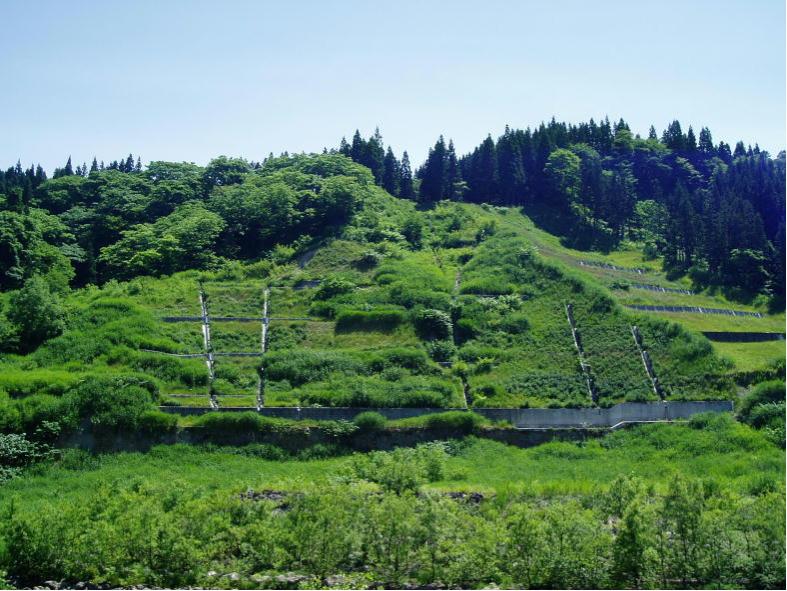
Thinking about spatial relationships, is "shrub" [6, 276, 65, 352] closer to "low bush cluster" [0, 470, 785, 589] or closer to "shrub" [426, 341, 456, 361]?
"shrub" [426, 341, 456, 361]

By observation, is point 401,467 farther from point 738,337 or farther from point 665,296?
point 665,296

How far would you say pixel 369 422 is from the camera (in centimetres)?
4038

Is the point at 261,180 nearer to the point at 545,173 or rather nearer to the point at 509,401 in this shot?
the point at 545,173


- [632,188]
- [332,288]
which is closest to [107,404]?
[332,288]

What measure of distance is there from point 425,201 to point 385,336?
3690 cm

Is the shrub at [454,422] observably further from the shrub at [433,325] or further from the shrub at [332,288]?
the shrub at [332,288]

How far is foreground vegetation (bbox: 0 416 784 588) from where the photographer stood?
26516 millimetres

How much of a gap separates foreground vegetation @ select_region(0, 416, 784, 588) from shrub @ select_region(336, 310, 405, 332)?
19050 millimetres

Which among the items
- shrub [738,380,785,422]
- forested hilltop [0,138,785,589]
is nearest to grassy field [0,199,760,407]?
forested hilltop [0,138,785,589]

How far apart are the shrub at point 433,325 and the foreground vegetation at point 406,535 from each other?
1817cm

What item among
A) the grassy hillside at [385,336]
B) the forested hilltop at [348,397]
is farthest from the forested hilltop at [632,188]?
the grassy hillside at [385,336]

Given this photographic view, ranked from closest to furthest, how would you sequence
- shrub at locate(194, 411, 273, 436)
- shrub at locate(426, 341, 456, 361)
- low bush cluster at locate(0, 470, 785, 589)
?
low bush cluster at locate(0, 470, 785, 589), shrub at locate(194, 411, 273, 436), shrub at locate(426, 341, 456, 361)

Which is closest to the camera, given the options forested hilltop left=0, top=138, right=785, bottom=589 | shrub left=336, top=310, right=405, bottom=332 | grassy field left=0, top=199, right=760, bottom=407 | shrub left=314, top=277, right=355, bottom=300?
forested hilltop left=0, top=138, right=785, bottom=589

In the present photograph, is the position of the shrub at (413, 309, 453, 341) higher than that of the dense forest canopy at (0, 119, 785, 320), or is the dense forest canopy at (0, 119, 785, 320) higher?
the dense forest canopy at (0, 119, 785, 320)
